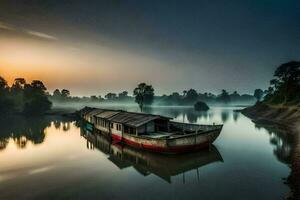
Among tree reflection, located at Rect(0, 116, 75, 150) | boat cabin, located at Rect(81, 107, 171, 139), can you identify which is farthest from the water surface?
tree reflection, located at Rect(0, 116, 75, 150)

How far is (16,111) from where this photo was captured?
108375 millimetres

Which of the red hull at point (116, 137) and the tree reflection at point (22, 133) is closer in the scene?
the red hull at point (116, 137)

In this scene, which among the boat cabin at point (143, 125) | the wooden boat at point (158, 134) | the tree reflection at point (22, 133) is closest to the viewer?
the wooden boat at point (158, 134)

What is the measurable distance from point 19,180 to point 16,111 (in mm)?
105440

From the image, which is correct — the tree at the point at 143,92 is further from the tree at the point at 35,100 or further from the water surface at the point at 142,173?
the water surface at the point at 142,173

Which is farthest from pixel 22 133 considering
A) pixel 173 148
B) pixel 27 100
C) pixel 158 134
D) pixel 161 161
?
pixel 27 100

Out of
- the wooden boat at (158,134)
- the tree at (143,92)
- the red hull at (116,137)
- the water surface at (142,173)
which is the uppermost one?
the tree at (143,92)

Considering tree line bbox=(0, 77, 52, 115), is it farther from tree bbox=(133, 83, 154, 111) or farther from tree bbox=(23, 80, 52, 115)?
tree bbox=(133, 83, 154, 111)

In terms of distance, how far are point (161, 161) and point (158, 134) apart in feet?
23.3

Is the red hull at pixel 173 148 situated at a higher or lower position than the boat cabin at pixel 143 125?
lower

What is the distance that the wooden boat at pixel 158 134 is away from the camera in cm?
2717

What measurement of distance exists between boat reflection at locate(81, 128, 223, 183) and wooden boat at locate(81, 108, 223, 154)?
93 cm

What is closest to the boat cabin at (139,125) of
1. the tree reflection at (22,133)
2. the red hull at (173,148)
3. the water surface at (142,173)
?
the red hull at (173,148)

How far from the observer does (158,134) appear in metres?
32.7
